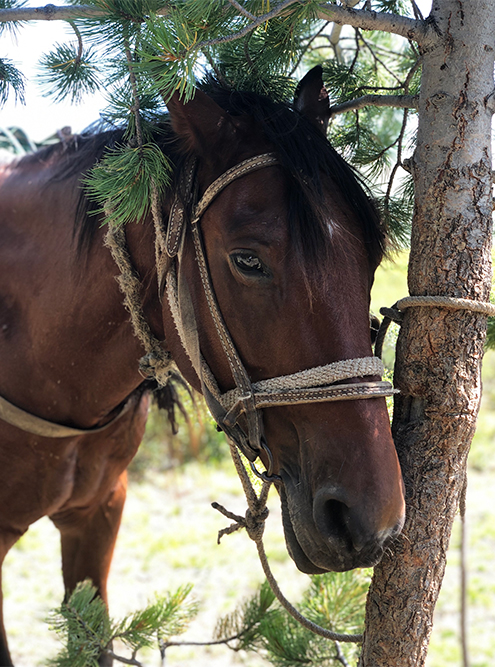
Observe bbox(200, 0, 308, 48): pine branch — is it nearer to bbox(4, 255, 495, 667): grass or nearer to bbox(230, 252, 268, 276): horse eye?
bbox(230, 252, 268, 276): horse eye

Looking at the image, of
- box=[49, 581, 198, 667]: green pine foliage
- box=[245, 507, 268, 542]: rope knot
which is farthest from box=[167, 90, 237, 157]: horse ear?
box=[49, 581, 198, 667]: green pine foliage

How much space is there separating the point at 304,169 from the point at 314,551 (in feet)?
2.19

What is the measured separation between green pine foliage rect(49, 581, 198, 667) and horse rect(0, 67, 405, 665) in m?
0.29

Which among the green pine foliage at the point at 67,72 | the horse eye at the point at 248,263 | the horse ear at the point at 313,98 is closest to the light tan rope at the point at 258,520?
the horse eye at the point at 248,263

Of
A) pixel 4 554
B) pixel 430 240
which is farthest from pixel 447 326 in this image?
pixel 4 554

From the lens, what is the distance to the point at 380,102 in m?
1.27

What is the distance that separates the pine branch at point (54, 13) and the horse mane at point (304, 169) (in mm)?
215

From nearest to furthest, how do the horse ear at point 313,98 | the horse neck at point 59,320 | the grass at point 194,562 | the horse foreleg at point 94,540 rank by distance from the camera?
the horse ear at point 313,98 → the horse neck at point 59,320 → the horse foreleg at point 94,540 → the grass at point 194,562

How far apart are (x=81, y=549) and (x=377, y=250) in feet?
4.56

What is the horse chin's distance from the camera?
969 millimetres

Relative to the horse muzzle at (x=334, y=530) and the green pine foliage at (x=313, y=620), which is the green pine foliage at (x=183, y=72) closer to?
the horse muzzle at (x=334, y=530)

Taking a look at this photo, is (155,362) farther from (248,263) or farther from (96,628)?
(96,628)

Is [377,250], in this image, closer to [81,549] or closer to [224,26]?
[224,26]

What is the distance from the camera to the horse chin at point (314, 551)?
0.97m
